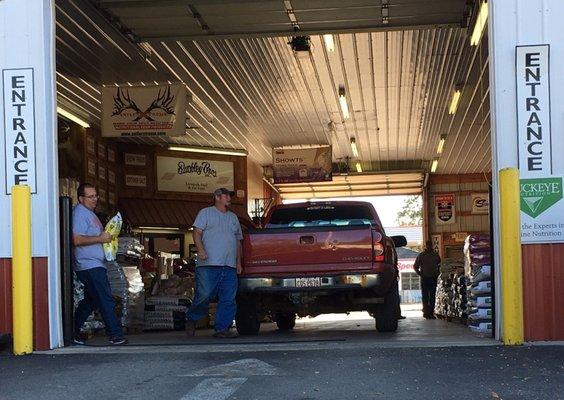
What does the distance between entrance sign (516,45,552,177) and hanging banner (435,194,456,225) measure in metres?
21.8

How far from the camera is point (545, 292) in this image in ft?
23.6

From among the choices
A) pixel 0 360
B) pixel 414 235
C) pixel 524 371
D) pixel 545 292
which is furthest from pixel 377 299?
pixel 414 235

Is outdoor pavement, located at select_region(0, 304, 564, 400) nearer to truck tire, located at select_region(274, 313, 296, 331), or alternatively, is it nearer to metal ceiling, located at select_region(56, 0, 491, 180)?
truck tire, located at select_region(274, 313, 296, 331)

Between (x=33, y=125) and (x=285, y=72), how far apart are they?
7.67 meters

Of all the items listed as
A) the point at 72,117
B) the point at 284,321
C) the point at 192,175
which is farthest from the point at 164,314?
the point at 192,175

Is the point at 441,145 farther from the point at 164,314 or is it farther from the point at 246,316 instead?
the point at 246,316

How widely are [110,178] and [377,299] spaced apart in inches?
451

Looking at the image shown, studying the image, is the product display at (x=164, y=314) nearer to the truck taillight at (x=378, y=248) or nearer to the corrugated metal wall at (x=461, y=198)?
the truck taillight at (x=378, y=248)

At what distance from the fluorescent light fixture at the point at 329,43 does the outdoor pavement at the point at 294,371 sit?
6.38 m

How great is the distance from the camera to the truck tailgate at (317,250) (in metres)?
8.97

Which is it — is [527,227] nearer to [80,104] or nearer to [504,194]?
[504,194]

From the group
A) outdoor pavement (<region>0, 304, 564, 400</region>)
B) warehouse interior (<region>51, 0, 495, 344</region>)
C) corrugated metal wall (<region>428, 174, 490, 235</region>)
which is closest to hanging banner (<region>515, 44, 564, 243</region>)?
warehouse interior (<region>51, 0, 495, 344</region>)

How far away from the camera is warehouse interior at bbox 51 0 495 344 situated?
10625mm

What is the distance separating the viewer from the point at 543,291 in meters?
7.18
